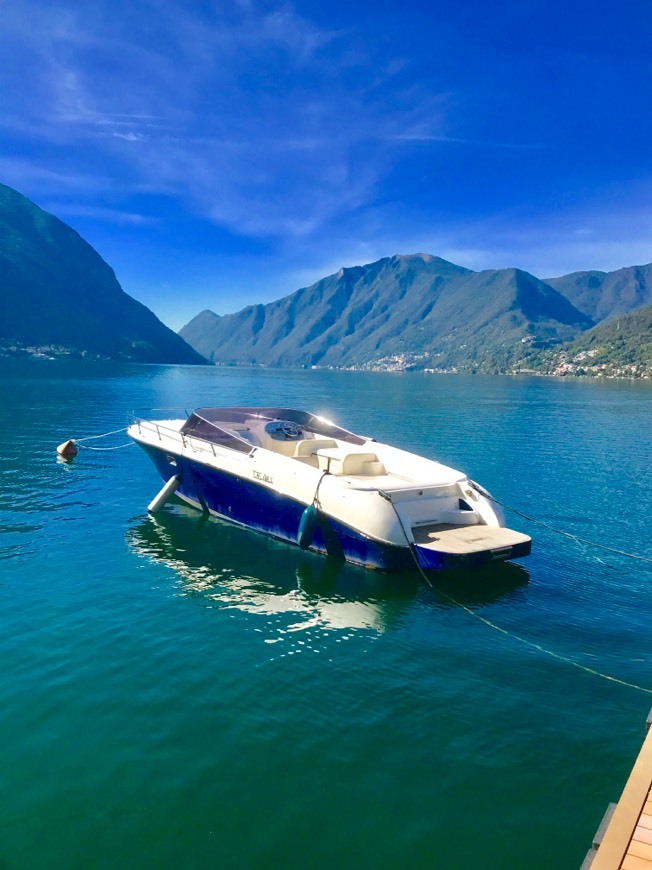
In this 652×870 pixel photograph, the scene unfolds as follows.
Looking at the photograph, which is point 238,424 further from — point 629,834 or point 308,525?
point 629,834

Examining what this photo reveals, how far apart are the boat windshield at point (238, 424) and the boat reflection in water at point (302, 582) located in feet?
11.3

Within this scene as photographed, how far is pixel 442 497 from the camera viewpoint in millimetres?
15312

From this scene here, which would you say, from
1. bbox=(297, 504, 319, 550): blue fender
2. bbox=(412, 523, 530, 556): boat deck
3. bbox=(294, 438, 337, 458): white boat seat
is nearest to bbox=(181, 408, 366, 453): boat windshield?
bbox=(294, 438, 337, 458): white boat seat

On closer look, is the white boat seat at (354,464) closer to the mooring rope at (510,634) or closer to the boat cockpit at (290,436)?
the boat cockpit at (290,436)

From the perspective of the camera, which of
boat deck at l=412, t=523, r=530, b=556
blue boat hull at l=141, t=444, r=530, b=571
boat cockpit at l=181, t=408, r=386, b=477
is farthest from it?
boat cockpit at l=181, t=408, r=386, b=477

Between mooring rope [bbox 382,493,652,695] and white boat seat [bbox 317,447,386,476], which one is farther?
white boat seat [bbox 317,447,386,476]

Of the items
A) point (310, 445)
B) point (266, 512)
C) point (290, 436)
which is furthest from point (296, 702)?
point (290, 436)

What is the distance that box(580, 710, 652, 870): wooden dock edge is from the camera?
186 inches

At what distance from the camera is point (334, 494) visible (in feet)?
48.1

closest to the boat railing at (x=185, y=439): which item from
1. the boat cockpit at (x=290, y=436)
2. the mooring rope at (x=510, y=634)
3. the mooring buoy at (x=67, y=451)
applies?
the boat cockpit at (x=290, y=436)

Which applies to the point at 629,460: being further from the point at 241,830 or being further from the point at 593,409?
the point at 593,409

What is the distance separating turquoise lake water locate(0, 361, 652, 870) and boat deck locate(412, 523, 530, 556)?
1.17 metres

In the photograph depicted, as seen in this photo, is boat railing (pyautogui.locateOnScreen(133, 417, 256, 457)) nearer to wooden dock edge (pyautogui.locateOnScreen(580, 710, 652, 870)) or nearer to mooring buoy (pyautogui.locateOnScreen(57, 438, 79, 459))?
mooring buoy (pyautogui.locateOnScreen(57, 438, 79, 459))

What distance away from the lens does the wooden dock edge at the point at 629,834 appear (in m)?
4.73
